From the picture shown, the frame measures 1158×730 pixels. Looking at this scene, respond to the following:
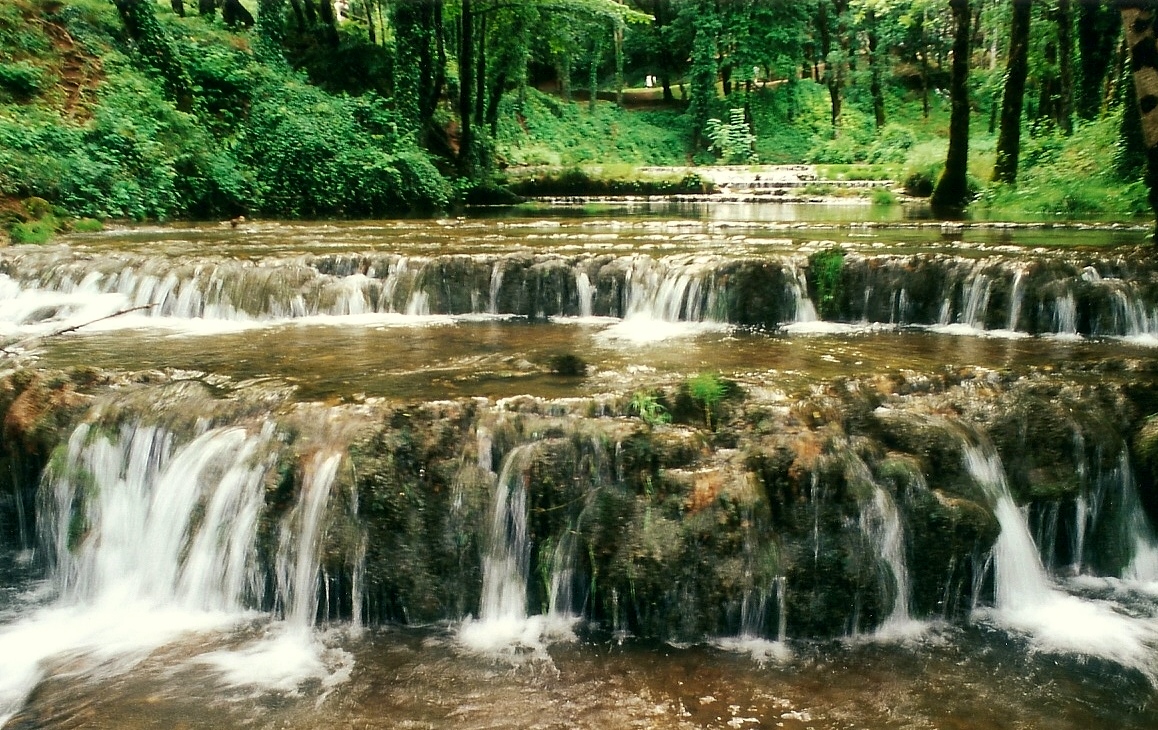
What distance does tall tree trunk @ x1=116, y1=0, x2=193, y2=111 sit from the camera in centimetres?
2014

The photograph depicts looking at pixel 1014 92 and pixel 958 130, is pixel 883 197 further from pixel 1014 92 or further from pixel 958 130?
pixel 1014 92

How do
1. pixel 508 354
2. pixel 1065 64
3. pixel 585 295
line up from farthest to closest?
pixel 1065 64 < pixel 585 295 < pixel 508 354

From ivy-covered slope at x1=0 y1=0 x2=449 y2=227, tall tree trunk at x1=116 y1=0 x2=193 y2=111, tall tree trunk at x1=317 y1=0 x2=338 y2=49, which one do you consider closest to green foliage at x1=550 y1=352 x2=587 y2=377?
ivy-covered slope at x1=0 y1=0 x2=449 y2=227

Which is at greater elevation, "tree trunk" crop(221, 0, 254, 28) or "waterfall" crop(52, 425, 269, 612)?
→ "tree trunk" crop(221, 0, 254, 28)

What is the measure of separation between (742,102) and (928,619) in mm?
41085

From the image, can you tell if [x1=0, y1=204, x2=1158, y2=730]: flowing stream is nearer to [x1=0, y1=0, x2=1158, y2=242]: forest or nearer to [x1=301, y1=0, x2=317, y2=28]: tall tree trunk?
[x1=0, y1=0, x2=1158, y2=242]: forest

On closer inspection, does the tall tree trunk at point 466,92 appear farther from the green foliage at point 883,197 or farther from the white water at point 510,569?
the white water at point 510,569

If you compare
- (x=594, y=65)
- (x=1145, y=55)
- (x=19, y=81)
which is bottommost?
(x=1145, y=55)

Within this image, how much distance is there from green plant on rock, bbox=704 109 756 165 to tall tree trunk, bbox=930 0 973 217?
20.6 metres

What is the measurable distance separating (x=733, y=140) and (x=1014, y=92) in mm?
23697

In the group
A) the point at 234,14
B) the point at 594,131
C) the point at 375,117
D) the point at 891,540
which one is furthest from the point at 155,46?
the point at 594,131

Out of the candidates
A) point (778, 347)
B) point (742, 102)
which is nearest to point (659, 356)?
point (778, 347)

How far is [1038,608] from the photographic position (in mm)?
5688

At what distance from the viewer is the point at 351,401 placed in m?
6.30
